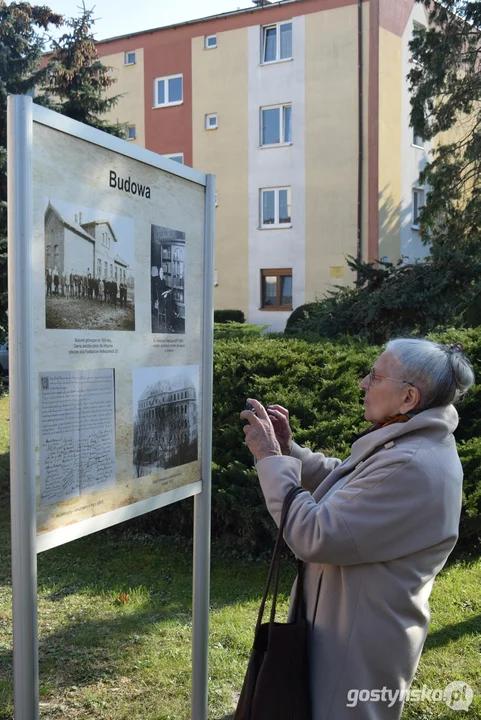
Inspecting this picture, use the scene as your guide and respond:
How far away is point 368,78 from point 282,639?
82.0 feet

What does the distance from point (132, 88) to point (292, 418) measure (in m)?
26.6

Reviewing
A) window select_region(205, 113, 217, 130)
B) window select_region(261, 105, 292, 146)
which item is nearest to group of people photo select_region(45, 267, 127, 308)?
window select_region(261, 105, 292, 146)

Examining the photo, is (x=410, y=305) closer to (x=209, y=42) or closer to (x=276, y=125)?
(x=276, y=125)

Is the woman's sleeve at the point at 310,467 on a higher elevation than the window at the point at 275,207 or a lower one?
lower

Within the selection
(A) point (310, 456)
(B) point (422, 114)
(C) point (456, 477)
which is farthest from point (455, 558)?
(B) point (422, 114)

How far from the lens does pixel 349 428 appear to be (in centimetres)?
556

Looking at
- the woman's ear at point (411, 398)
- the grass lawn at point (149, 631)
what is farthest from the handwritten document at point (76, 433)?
the grass lawn at point (149, 631)

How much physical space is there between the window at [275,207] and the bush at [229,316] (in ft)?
11.4

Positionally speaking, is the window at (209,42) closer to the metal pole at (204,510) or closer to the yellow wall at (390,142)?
the yellow wall at (390,142)

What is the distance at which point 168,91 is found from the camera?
28359 millimetres

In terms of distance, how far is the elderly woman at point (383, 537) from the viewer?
221 cm

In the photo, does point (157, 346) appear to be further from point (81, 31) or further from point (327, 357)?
point (81, 31)

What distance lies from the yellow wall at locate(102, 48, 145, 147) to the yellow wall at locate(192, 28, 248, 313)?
8.28ft

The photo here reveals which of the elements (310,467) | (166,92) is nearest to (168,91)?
(166,92)
